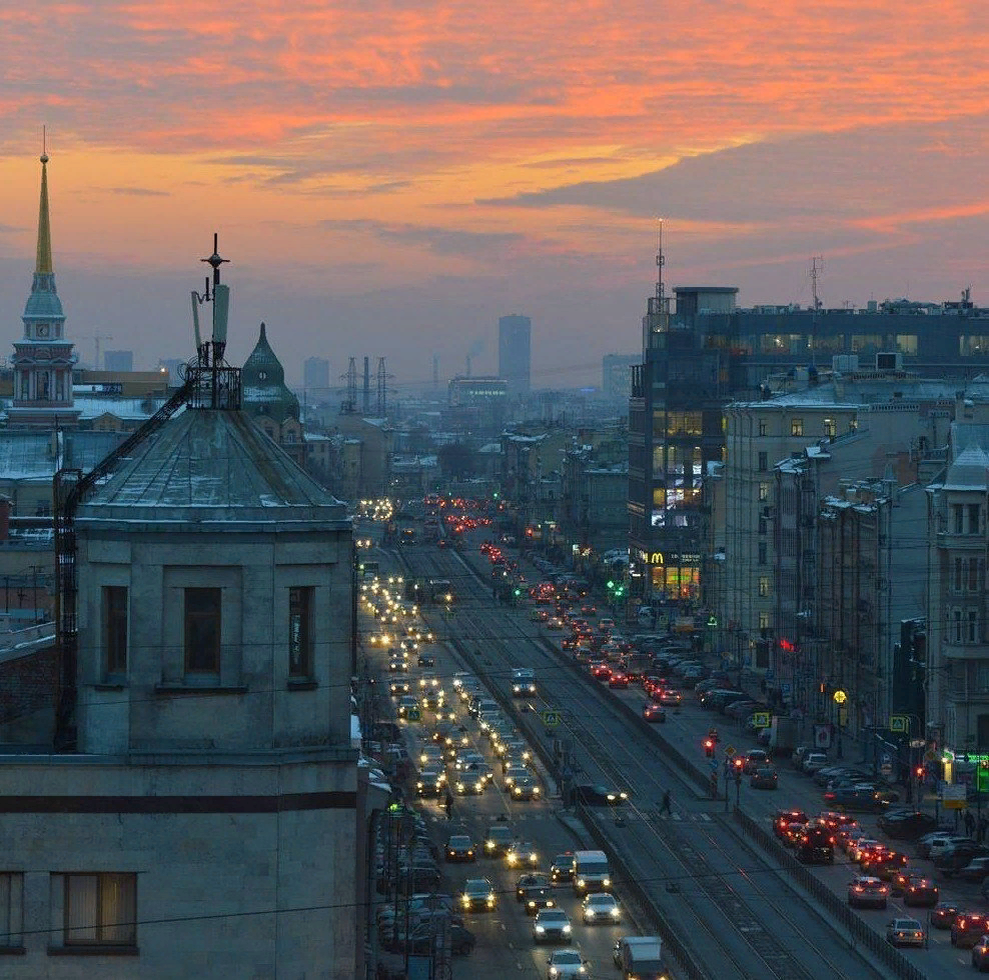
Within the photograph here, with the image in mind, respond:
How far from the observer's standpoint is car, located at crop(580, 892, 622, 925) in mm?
63000

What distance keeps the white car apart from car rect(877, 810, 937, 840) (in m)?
21.6

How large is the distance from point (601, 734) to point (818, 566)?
1331 cm

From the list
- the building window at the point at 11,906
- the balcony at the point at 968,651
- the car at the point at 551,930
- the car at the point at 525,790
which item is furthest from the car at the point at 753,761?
the building window at the point at 11,906

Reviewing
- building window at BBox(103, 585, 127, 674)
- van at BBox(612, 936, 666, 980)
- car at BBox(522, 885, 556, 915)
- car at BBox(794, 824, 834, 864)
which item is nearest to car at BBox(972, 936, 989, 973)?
van at BBox(612, 936, 666, 980)

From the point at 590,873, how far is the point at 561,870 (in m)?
1.41

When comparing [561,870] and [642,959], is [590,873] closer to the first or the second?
[561,870]

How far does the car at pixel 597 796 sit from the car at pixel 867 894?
66.1ft

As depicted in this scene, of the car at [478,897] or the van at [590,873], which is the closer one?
the car at [478,897]

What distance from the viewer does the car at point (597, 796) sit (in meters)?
85.2

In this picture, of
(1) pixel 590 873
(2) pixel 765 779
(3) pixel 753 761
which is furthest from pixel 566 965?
(3) pixel 753 761

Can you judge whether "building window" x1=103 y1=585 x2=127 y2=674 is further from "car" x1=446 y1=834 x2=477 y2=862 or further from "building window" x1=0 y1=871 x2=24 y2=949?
"car" x1=446 y1=834 x2=477 y2=862

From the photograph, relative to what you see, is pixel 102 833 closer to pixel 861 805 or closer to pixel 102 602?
pixel 102 602

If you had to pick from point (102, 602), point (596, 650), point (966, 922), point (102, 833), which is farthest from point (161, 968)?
point (596, 650)

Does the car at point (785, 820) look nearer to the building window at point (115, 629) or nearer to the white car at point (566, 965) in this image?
the white car at point (566, 965)
